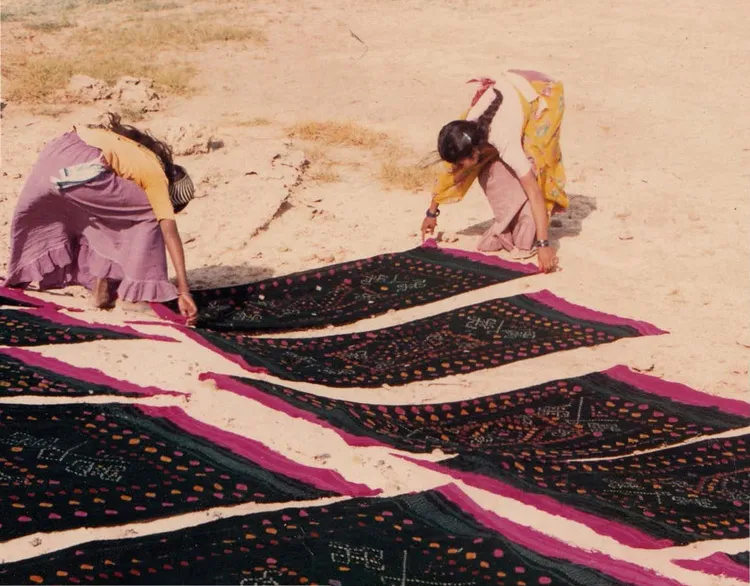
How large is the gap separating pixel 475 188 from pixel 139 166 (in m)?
3.42

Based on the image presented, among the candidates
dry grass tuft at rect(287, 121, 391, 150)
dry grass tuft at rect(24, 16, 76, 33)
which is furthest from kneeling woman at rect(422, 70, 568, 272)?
dry grass tuft at rect(24, 16, 76, 33)

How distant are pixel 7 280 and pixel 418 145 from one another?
4247mm

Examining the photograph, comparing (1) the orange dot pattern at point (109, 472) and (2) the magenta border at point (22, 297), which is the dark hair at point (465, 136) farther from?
Result: (1) the orange dot pattern at point (109, 472)

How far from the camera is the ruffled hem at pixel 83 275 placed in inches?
201

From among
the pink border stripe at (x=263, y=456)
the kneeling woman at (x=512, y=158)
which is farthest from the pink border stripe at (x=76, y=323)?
the kneeling woman at (x=512, y=158)

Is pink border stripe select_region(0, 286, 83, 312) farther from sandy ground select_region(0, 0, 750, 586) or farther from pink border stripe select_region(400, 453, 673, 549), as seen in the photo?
pink border stripe select_region(400, 453, 673, 549)

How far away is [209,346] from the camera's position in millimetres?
4480

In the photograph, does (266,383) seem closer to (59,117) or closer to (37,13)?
(59,117)

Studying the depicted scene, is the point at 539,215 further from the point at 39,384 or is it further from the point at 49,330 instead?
the point at 39,384

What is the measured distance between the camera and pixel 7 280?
17.2 ft

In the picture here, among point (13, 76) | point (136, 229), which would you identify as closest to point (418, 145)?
point (136, 229)

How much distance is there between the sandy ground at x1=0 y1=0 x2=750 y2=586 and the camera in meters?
4.19

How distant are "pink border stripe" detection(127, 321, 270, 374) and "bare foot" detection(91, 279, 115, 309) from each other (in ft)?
1.67

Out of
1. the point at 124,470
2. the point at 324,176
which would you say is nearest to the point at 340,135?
the point at 324,176
